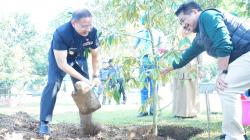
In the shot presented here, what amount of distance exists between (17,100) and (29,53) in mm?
11182

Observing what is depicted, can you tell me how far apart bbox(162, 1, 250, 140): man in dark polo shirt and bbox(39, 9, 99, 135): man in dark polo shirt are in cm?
116

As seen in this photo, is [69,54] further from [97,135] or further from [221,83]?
[221,83]

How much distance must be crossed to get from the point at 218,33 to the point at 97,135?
2.07 m

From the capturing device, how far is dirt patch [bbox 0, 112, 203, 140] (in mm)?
4066

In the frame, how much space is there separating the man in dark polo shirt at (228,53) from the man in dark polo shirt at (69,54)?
1.16 m

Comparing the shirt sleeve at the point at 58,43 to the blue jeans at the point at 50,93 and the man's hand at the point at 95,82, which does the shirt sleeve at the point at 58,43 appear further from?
the man's hand at the point at 95,82

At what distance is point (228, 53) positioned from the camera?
279cm

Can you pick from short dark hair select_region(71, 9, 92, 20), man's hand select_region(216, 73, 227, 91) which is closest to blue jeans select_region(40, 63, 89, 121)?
short dark hair select_region(71, 9, 92, 20)

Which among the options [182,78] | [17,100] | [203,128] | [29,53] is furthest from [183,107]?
[29,53]

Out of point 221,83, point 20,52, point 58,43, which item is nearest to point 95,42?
point 58,43

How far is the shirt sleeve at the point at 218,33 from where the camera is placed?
2761 mm

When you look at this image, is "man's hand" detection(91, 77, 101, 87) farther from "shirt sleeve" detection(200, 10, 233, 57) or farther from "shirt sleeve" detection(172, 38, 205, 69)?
"shirt sleeve" detection(200, 10, 233, 57)

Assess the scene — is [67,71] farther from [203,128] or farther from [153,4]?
[203,128]

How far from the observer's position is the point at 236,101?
2.83 metres
